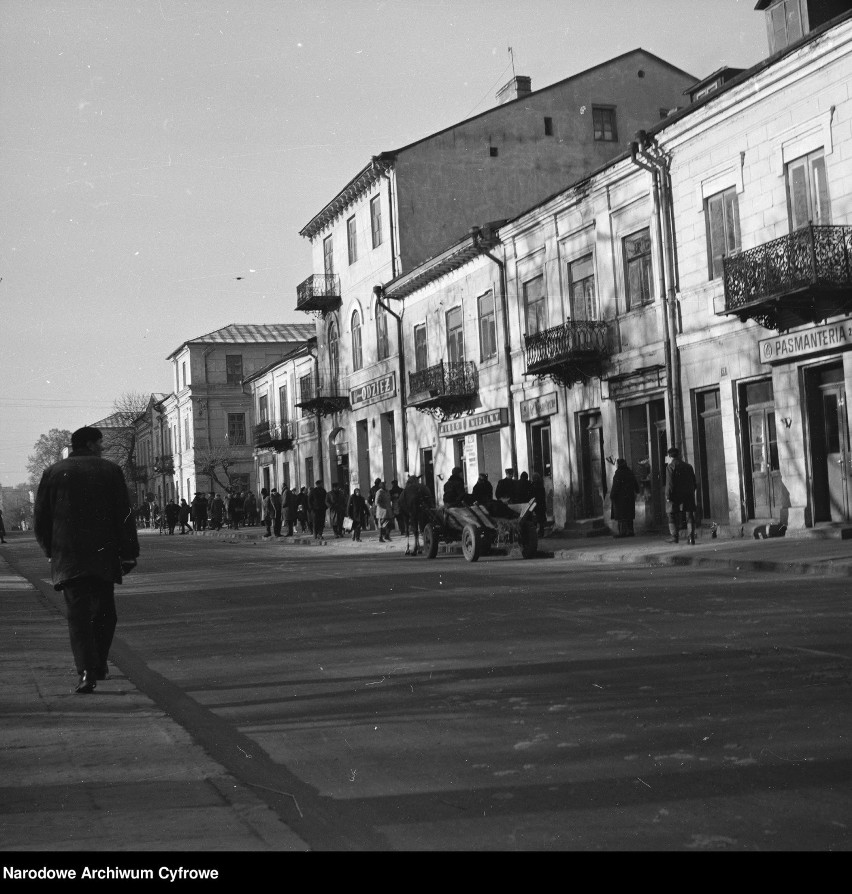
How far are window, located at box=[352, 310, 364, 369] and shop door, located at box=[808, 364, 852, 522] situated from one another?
82.5ft

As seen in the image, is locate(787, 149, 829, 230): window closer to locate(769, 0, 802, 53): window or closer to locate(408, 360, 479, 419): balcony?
locate(769, 0, 802, 53): window

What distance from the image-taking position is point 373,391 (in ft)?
138

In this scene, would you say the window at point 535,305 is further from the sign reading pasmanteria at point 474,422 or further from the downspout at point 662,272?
the downspout at point 662,272

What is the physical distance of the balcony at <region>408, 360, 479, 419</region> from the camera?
3412cm

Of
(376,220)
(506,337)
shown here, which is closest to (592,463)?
(506,337)

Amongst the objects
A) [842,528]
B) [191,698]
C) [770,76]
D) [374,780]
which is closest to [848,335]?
[842,528]

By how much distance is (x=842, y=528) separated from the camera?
1936 cm

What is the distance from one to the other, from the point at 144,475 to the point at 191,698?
87.8 m

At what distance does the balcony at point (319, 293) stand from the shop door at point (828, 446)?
27.4 m

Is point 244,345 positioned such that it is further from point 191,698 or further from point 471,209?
point 191,698

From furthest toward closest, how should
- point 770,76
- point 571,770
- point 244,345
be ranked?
point 244,345
point 770,76
point 571,770

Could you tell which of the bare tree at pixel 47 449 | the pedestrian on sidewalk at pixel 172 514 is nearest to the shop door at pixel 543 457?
the pedestrian on sidewalk at pixel 172 514

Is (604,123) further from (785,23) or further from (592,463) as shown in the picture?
(785,23)

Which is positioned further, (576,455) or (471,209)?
(471,209)
